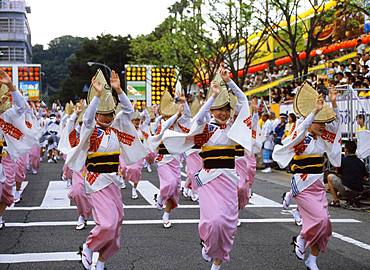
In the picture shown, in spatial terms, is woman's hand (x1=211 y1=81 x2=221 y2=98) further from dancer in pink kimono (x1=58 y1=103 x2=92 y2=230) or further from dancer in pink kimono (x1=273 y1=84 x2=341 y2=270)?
dancer in pink kimono (x1=58 y1=103 x2=92 y2=230)

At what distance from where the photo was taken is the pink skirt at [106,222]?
680 centimetres

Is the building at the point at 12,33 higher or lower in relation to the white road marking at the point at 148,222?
higher

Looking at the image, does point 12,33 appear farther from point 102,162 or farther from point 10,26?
point 102,162

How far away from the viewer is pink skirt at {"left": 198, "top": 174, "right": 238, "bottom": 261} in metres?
6.80

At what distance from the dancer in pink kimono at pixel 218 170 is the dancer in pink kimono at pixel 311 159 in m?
0.78

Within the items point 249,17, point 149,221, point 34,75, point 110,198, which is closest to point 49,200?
point 149,221

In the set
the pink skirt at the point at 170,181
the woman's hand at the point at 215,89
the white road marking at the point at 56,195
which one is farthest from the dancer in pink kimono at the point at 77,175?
the woman's hand at the point at 215,89

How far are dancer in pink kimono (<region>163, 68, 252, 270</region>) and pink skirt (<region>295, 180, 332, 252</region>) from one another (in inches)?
37.6

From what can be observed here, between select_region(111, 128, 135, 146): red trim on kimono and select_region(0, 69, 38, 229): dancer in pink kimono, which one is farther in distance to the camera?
select_region(0, 69, 38, 229): dancer in pink kimono

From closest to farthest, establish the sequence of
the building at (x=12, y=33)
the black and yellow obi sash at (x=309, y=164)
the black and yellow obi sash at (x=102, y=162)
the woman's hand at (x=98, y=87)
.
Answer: the woman's hand at (x=98, y=87)
the black and yellow obi sash at (x=102, y=162)
the black and yellow obi sash at (x=309, y=164)
the building at (x=12, y=33)

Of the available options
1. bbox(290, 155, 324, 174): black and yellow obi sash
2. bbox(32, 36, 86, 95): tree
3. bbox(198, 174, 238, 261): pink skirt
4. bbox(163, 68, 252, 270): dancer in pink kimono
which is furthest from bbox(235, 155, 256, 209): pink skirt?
bbox(32, 36, 86, 95): tree

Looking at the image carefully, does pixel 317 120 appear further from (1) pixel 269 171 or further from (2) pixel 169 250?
(1) pixel 269 171

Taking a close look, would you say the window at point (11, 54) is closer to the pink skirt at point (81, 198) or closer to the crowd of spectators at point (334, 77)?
the crowd of spectators at point (334, 77)

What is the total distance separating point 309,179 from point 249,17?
65.8 ft
